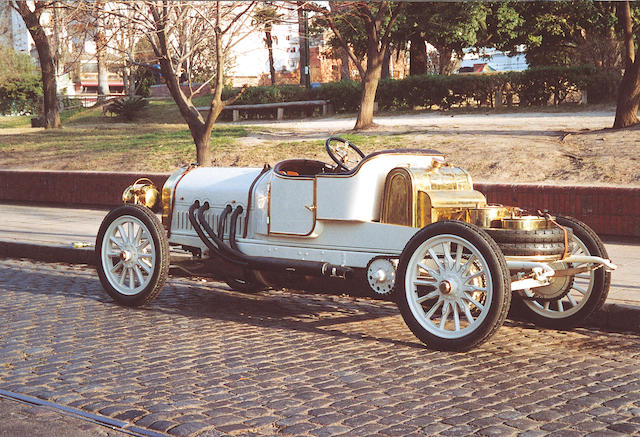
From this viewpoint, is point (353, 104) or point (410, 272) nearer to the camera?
point (410, 272)

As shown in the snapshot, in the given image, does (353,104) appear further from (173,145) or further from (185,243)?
(185,243)

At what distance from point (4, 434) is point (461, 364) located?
276 centimetres

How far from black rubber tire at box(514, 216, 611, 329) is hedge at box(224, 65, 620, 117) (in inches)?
887

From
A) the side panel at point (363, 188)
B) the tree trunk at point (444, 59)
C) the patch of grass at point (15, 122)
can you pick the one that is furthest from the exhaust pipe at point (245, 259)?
the tree trunk at point (444, 59)

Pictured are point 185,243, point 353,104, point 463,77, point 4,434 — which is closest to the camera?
point 4,434

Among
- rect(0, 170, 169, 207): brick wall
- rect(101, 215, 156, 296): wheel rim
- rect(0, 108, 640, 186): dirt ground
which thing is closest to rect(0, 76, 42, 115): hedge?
rect(0, 108, 640, 186): dirt ground

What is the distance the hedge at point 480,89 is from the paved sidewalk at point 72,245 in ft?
54.7

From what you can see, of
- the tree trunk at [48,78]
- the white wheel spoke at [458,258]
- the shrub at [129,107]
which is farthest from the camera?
the shrub at [129,107]

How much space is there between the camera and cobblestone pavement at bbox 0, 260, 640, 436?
4402 mm

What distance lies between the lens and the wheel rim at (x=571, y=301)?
6.57 m

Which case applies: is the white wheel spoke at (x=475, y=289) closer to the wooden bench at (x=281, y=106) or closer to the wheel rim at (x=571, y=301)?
the wheel rim at (x=571, y=301)

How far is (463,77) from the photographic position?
95.7 feet

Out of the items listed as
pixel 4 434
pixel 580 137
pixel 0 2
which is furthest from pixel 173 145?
pixel 0 2

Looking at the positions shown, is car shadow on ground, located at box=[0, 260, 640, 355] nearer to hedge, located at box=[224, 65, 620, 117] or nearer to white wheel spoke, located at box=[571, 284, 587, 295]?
white wheel spoke, located at box=[571, 284, 587, 295]
